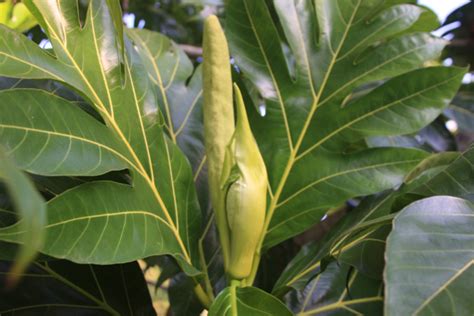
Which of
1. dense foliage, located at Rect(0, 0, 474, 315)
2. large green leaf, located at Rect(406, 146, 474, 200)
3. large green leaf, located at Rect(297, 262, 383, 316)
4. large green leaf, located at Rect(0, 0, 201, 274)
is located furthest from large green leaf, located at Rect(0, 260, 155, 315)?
large green leaf, located at Rect(406, 146, 474, 200)

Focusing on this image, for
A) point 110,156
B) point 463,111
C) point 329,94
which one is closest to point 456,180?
point 329,94

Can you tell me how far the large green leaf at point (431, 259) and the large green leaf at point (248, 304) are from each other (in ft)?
0.47

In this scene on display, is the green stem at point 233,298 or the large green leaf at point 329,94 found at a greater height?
the large green leaf at point 329,94

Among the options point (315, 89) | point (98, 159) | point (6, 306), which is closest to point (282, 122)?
point (315, 89)

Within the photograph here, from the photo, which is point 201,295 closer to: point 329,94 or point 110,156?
point 110,156

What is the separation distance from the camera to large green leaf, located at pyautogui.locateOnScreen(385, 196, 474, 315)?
40 centimetres

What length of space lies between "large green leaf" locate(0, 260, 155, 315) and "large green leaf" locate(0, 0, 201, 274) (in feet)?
0.34

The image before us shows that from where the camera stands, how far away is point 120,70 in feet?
2.01

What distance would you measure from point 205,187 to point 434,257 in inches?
15.5

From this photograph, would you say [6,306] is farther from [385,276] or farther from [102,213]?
[385,276]

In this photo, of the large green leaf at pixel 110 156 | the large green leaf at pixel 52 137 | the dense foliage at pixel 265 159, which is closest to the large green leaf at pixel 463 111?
the dense foliage at pixel 265 159

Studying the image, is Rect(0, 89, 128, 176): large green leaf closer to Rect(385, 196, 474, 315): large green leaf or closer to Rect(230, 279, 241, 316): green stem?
Rect(230, 279, 241, 316): green stem

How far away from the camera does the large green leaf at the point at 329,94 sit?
2.36 feet

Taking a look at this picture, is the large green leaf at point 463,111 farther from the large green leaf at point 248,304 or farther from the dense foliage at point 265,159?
the large green leaf at point 248,304
